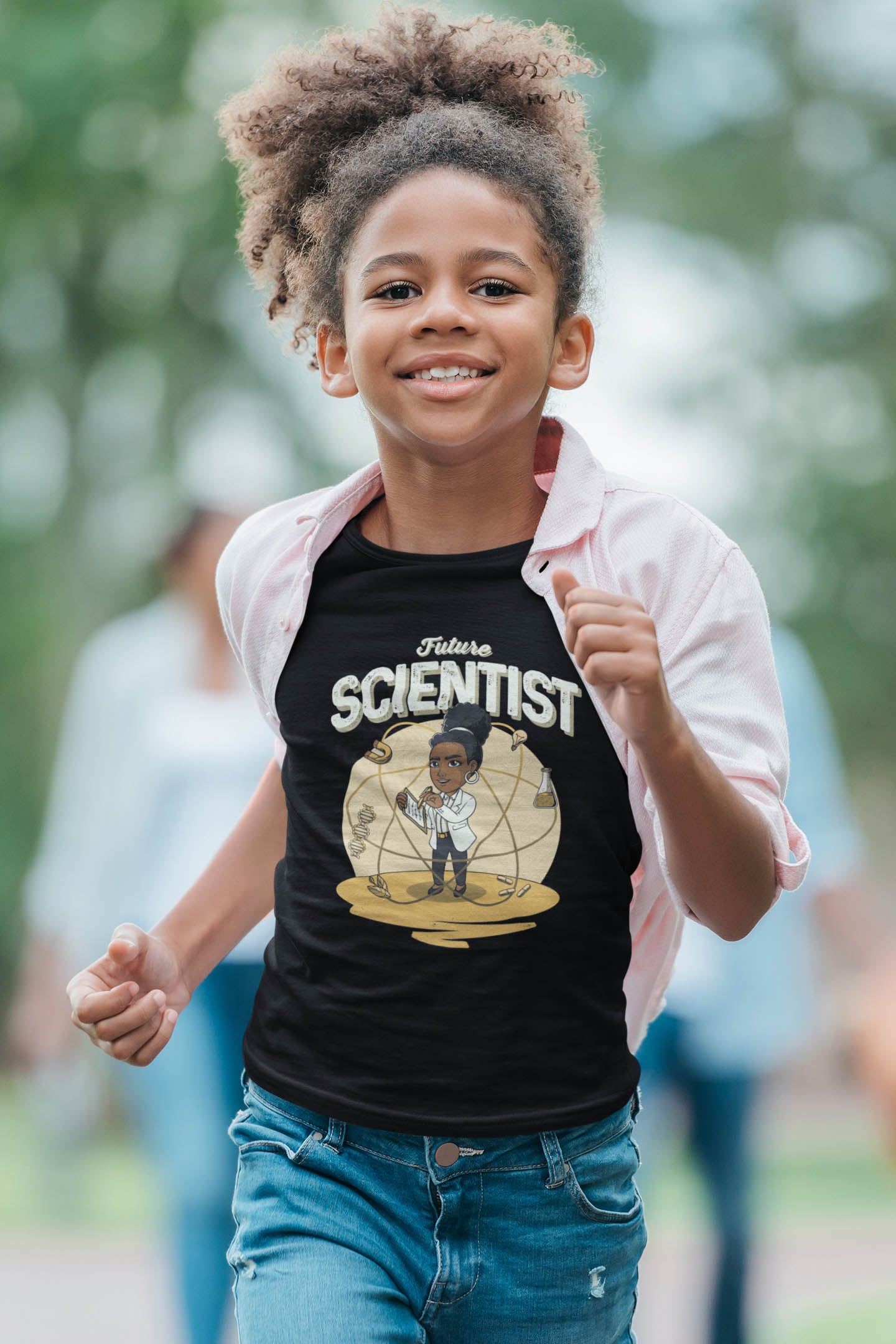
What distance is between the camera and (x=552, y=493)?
1.96 meters

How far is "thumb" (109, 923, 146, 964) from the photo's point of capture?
6.20 feet

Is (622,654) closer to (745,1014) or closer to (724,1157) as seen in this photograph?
(745,1014)

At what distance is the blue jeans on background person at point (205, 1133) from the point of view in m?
3.51

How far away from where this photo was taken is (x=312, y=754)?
1.96 metres

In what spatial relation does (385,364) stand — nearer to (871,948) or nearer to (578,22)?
(871,948)

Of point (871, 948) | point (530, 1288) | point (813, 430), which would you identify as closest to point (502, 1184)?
point (530, 1288)

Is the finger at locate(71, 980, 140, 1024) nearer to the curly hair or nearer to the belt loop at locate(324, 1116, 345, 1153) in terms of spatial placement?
the belt loop at locate(324, 1116, 345, 1153)

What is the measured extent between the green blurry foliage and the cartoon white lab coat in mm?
9805

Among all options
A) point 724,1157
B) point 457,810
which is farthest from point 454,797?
point 724,1157

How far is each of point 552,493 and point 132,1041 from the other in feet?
2.74

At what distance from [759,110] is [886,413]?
245 cm

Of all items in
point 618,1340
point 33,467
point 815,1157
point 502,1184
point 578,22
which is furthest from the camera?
point 33,467

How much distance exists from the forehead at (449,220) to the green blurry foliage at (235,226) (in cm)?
965

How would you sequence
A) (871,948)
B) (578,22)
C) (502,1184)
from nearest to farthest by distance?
(502,1184)
(871,948)
(578,22)
